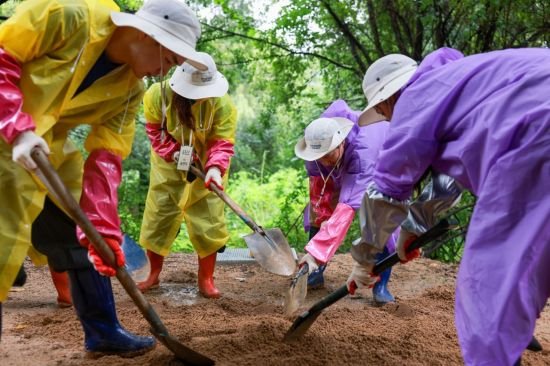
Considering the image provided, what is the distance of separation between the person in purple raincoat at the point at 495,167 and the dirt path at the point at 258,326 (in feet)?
3.66

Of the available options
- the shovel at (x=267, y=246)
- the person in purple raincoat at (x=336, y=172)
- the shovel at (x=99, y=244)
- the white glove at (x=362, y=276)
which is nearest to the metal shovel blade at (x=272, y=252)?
the shovel at (x=267, y=246)

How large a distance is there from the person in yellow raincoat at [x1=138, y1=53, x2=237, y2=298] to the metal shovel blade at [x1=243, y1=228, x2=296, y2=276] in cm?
31

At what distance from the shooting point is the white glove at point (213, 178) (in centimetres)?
398

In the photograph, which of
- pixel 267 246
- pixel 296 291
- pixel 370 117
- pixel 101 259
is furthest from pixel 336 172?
pixel 101 259

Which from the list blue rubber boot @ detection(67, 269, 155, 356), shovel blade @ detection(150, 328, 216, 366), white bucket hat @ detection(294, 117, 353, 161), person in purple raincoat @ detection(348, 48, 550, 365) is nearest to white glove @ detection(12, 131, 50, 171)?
blue rubber boot @ detection(67, 269, 155, 356)

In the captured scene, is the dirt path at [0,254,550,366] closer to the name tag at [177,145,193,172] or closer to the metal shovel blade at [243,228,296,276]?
the metal shovel blade at [243,228,296,276]

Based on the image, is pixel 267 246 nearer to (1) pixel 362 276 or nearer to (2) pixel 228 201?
(2) pixel 228 201

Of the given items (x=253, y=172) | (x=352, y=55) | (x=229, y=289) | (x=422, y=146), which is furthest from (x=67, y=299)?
(x=253, y=172)

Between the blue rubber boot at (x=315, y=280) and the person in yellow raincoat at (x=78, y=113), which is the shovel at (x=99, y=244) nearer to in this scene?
the person in yellow raincoat at (x=78, y=113)

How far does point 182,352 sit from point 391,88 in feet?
5.02

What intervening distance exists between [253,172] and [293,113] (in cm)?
501

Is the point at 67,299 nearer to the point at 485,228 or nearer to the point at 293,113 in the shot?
the point at 485,228

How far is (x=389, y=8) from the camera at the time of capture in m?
6.04

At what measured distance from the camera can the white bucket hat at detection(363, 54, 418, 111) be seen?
279 centimetres
